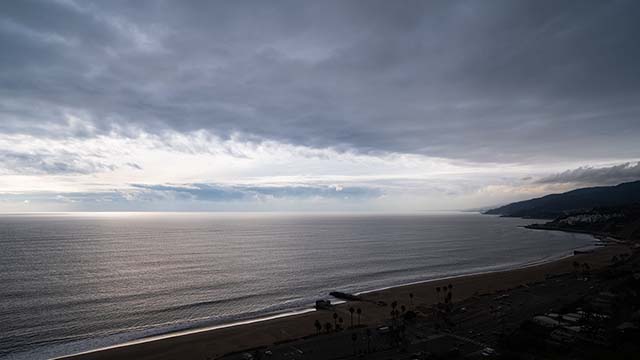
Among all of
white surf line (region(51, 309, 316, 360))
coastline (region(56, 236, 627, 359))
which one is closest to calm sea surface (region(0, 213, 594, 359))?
white surf line (region(51, 309, 316, 360))

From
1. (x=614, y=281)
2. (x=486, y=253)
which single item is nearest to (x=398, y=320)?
(x=614, y=281)

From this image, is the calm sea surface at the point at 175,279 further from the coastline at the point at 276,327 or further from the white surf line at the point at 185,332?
the coastline at the point at 276,327

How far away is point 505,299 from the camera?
240ft

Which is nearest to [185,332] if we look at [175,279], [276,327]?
[276,327]

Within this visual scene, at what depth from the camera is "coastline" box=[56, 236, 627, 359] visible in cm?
5112

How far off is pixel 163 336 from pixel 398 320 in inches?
1366

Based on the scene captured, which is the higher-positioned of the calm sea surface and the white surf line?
the calm sea surface

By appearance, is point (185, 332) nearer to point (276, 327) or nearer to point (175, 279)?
point (276, 327)

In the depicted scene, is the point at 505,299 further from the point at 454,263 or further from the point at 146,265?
the point at 146,265

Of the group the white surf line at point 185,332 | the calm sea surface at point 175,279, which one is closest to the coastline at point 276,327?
the white surf line at point 185,332

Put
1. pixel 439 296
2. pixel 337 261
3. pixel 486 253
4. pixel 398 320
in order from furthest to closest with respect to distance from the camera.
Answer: pixel 486 253 → pixel 337 261 → pixel 439 296 → pixel 398 320

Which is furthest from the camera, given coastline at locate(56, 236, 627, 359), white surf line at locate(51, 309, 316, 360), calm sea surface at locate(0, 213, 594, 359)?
calm sea surface at locate(0, 213, 594, 359)

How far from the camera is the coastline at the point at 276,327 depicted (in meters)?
51.1

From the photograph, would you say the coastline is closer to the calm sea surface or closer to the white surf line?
the white surf line
